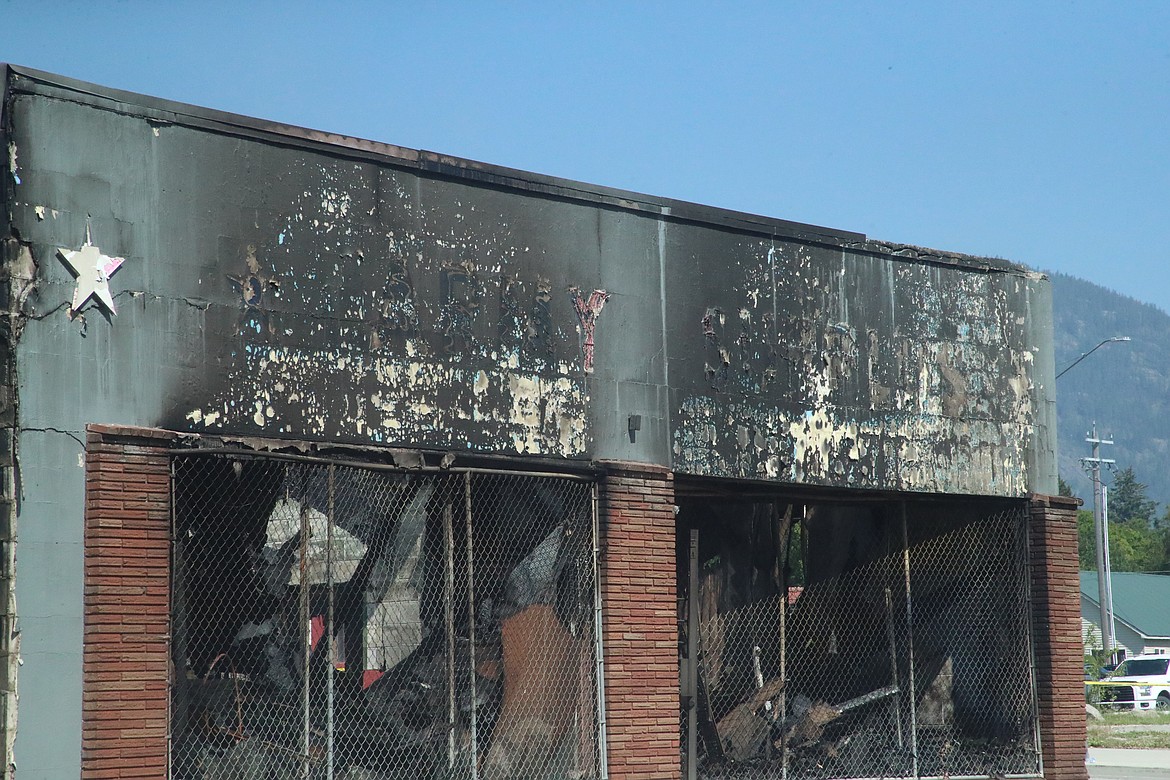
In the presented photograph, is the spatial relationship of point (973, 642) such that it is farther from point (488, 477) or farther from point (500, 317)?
point (500, 317)

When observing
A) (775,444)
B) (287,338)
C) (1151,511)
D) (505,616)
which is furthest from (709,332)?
(1151,511)

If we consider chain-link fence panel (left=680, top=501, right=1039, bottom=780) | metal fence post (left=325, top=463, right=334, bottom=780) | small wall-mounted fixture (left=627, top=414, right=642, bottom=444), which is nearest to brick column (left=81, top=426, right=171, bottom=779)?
metal fence post (left=325, top=463, right=334, bottom=780)

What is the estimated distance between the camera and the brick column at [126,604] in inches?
353

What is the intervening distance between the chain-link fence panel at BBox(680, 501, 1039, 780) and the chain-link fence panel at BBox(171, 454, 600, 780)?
235 centimetres

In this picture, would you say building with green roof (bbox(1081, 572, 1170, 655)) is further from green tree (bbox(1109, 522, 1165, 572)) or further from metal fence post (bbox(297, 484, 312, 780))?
metal fence post (bbox(297, 484, 312, 780))

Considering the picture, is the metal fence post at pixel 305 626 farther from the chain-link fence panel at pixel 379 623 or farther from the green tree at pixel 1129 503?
the green tree at pixel 1129 503

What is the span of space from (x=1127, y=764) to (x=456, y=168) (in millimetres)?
15392

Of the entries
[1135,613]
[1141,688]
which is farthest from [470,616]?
[1135,613]

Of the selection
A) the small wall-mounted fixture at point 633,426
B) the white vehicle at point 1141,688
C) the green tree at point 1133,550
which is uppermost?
the small wall-mounted fixture at point 633,426

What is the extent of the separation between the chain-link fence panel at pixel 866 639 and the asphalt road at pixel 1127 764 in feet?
16.1

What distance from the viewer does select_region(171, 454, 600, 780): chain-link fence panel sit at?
10.2 meters

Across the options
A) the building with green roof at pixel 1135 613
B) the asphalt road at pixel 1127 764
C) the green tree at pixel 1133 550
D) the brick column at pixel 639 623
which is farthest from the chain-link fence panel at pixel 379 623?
the green tree at pixel 1133 550

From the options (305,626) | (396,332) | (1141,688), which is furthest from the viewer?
(1141,688)

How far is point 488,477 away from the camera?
1130 cm
